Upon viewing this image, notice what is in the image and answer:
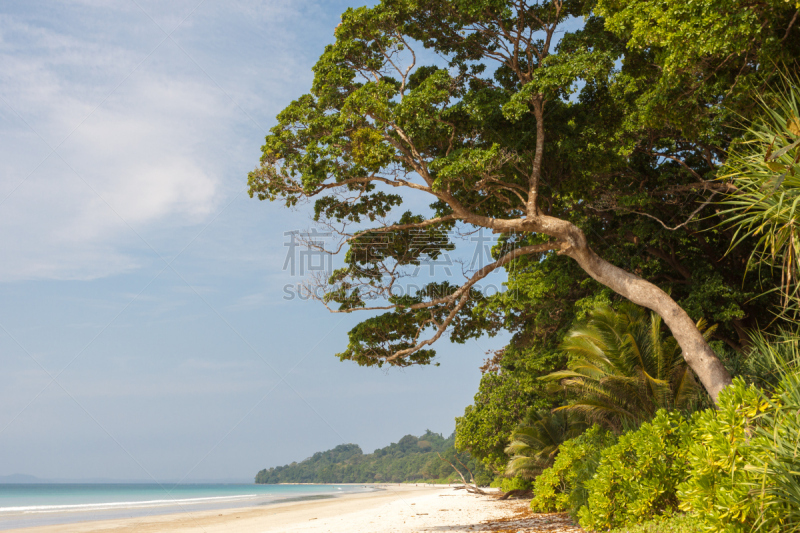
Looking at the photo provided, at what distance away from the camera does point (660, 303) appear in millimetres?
8969

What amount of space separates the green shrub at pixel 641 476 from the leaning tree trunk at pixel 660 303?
900mm

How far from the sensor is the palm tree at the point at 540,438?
18138 mm

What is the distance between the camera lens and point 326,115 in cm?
1077

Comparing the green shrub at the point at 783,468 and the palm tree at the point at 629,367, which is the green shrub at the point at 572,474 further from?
the green shrub at the point at 783,468

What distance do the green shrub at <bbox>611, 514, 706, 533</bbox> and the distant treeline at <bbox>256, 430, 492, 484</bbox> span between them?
4153 inches

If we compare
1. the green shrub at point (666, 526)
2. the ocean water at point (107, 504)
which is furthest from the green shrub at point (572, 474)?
the ocean water at point (107, 504)

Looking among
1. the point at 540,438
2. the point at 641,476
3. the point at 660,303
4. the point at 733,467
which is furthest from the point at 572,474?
the point at 540,438

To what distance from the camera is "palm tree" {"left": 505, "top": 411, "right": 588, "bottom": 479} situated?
1814 cm

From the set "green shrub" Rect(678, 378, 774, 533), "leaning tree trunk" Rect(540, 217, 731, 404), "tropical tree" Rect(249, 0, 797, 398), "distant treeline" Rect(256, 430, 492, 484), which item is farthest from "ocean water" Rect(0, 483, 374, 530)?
"distant treeline" Rect(256, 430, 492, 484)

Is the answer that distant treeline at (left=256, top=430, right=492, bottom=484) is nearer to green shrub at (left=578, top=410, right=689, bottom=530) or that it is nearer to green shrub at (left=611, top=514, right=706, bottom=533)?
green shrub at (left=578, top=410, right=689, bottom=530)

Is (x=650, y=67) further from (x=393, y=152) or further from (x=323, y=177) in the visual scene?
(x=323, y=177)

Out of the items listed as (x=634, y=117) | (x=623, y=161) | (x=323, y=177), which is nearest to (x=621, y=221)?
(x=623, y=161)

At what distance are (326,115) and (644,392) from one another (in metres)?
9.38

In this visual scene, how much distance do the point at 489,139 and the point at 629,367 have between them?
6.03 meters
